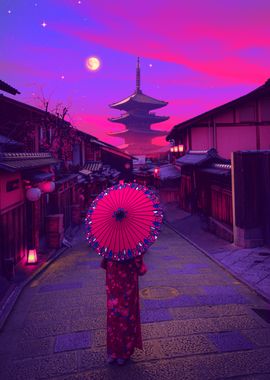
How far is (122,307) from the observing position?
543cm

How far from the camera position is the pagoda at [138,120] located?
68375 mm

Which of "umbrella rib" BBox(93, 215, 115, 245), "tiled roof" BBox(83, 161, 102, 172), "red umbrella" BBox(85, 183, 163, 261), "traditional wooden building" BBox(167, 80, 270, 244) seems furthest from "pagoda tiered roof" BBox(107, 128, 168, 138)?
"umbrella rib" BBox(93, 215, 115, 245)

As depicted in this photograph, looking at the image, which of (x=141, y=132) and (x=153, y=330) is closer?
(x=153, y=330)

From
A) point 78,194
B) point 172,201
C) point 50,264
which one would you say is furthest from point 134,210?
point 172,201

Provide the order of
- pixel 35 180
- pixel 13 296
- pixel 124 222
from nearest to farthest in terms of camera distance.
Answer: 1. pixel 124 222
2. pixel 13 296
3. pixel 35 180

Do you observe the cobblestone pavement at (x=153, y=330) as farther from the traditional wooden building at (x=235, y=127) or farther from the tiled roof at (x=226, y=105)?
Answer: the traditional wooden building at (x=235, y=127)

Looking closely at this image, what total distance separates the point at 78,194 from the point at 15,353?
17352 mm

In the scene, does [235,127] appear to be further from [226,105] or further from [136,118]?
[136,118]

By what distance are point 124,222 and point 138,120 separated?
6858 centimetres

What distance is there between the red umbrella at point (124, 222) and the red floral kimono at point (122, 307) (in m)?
0.36

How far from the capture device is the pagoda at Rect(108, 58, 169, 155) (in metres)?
68.4

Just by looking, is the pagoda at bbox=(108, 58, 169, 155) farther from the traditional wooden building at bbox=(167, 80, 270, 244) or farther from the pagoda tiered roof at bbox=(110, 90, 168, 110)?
the traditional wooden building at bbox=(167, 80, 270, 244)

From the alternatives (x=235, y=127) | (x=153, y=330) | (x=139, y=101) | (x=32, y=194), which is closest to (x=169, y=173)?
(x=235, y=127)

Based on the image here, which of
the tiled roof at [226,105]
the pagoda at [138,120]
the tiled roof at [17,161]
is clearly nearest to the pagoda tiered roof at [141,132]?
the pagoda at [138,120]
